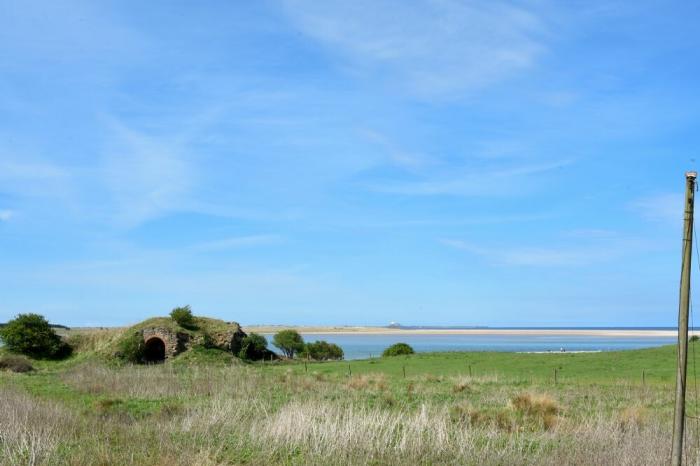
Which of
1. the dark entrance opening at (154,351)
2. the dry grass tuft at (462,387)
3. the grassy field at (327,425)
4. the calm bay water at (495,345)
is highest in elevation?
the grassy field at (327,425)

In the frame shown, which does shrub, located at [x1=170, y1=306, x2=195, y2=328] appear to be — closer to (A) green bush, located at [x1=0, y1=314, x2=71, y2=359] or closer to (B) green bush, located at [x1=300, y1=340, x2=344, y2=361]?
(A) green bush, located at [x1=0, y1=314, x2=71, y2=359]

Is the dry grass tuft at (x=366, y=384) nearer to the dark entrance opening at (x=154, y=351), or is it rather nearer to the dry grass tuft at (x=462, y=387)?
the dry grass tuft at (x=462, y=387)

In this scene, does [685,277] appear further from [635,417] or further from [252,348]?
[252,348]

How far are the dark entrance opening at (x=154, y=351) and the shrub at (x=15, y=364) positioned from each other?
29.1ft

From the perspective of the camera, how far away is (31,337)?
183ft

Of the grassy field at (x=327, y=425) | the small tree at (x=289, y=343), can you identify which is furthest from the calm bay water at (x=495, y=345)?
the grassy field at (x=327, y=425)

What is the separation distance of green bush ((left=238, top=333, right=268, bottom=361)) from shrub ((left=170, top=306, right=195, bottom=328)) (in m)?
4.62

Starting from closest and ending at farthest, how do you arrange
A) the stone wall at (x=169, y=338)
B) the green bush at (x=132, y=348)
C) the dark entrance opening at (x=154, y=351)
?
the green bush at (x=132, y=348) → the stone wall at (x=169, y=338) → the dark entrance opening at (x=154, y=351)

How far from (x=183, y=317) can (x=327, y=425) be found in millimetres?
44823

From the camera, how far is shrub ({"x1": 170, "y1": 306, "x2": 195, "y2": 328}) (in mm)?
57562

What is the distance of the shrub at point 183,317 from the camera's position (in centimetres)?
5756

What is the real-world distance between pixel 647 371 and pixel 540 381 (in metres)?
9.80

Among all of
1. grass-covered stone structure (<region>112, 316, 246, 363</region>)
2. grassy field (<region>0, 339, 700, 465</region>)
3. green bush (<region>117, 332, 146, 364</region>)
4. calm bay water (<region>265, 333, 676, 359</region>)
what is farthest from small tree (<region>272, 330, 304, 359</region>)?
grassy field (<region>0, 339, 700, 465</region>)

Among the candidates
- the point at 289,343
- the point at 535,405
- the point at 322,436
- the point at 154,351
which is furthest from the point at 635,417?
the point at 289,343
